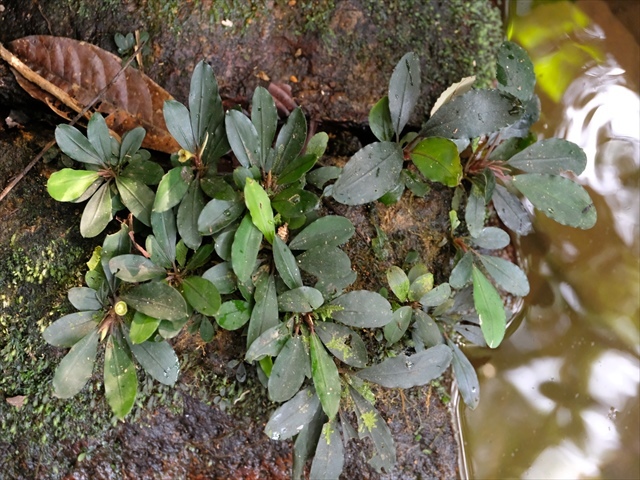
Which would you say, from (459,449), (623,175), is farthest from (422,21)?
(459,449)

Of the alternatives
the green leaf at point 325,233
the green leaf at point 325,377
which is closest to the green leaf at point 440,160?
the green leaf at point 325,233

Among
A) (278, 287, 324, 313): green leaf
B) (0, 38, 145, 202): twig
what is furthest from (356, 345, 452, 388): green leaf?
(0, 38, 145, 202): twig

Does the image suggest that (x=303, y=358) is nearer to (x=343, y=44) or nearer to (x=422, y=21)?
(x=343, y=44)

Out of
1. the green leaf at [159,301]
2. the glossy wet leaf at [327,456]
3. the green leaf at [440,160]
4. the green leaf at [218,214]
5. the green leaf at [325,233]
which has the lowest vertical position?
the glossy wet leaf at [327,456]

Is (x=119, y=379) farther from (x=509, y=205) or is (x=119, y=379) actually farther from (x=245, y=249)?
(x=509, y=205)

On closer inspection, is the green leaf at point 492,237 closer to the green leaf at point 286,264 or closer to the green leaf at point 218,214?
the green leaf at point 286,264

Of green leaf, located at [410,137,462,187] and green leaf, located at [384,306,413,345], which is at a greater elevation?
green leaf, located at [410,137,462,187]

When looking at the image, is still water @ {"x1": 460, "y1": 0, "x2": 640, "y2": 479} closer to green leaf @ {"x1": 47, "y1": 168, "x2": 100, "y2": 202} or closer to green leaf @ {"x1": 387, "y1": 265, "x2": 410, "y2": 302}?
green leaf @ {"x1": 387, "y1": 265, "x2": 410, "y2": 302}
